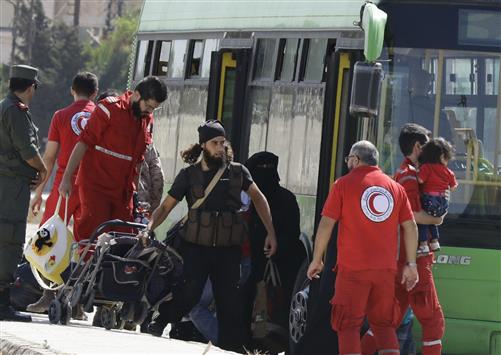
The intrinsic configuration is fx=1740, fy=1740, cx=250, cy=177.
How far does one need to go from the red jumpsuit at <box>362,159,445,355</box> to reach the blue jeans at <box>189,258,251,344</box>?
177 cm

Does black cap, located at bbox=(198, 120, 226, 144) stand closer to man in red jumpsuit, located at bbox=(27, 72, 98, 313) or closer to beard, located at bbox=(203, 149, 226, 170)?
beard, located at bbox=(203, 149, 226, 170)

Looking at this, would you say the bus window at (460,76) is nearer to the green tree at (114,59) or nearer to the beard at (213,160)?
the beard at (213,160)

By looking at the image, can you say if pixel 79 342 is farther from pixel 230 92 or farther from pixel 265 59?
pixel 230 92

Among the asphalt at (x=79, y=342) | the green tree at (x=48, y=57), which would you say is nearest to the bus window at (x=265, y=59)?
the asphalt at (x=79, y=342)

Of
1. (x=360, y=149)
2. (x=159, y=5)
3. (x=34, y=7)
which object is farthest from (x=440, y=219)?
(x=34, y=7)

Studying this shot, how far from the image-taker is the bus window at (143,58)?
56.6ft

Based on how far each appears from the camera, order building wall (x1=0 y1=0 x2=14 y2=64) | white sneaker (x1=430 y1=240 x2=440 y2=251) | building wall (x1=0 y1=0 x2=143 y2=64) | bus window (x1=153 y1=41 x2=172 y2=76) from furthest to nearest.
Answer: building wall (x1=0 y1=0 x2=143 y2=64), building wall (x1=0 y1=0 x2=14 y2=64), bus window (x1=153 y1=41 x2=172 y2=76), white sneaker (x1=430 y1=240 x2=440 y2=251)

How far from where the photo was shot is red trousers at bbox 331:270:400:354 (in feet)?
35.6

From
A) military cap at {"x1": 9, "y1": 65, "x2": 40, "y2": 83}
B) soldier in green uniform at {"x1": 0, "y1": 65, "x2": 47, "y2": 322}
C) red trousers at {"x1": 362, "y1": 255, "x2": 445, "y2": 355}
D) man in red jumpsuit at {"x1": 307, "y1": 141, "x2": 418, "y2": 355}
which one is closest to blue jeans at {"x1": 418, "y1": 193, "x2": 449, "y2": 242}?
red trousers at {"x1": 362, "y1": 255, "x2": 445, "y2": 355}

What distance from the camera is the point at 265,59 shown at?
1378 centimetres

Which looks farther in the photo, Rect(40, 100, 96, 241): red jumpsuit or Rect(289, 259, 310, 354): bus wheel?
Rect(40, 100, 96, 241): red jumpsuit

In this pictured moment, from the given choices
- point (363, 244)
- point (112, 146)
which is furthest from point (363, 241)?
point (112, 146)

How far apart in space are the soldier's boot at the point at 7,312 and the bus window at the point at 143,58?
479cm

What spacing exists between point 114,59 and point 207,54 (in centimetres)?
7177
